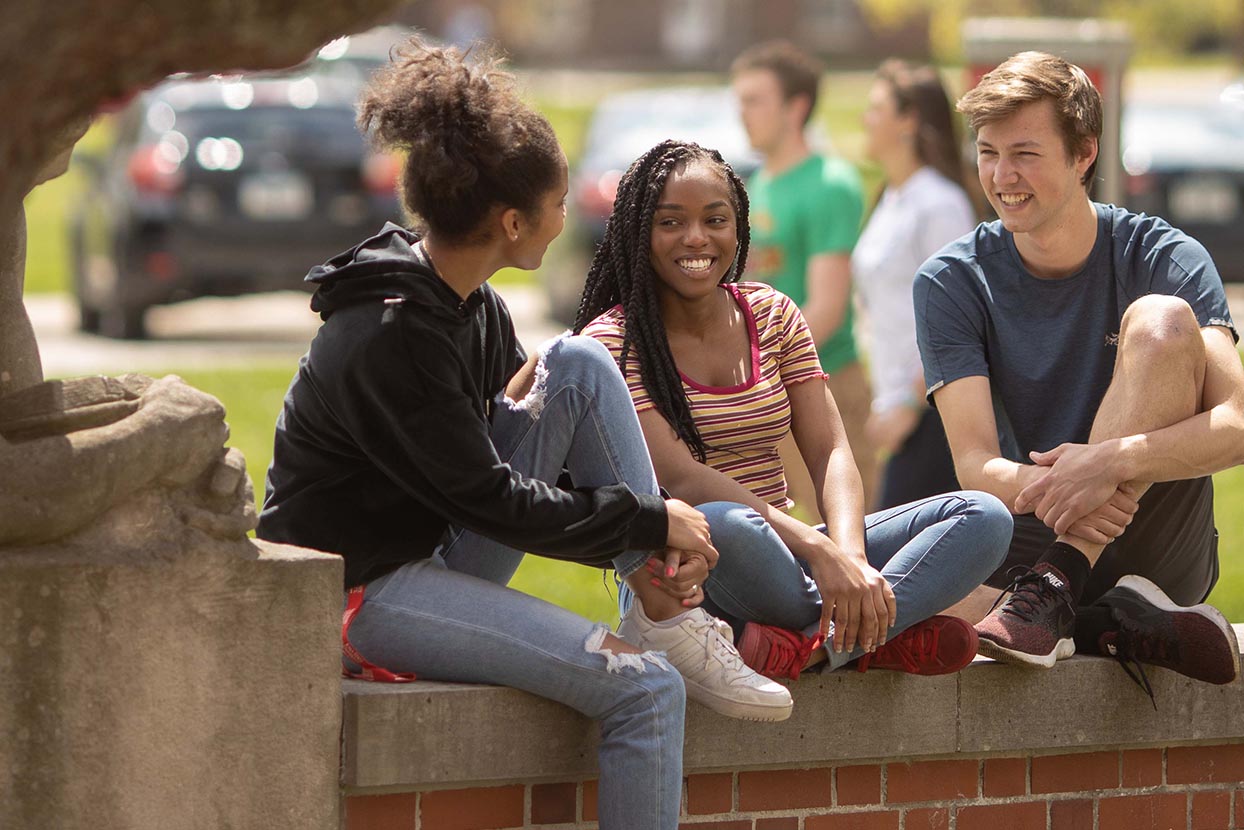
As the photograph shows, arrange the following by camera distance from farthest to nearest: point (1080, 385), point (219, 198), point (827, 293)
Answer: point (219, 198) → point (827, 293) → point (1080, 385)

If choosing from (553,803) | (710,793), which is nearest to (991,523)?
(710,793)

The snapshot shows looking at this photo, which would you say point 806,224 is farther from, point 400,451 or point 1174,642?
point 400,451

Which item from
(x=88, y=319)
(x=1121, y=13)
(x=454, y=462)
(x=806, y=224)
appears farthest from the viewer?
(x=1121, y=13)

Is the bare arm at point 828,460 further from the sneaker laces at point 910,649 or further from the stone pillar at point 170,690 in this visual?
the stone pillar at point 170,690

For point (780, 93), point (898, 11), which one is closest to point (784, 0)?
point (898, 11)

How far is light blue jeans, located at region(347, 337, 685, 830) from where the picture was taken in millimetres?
3535

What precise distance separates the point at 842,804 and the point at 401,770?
39.8 inches

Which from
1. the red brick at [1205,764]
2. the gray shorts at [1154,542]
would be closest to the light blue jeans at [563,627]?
the gray shorts at [1154,542]

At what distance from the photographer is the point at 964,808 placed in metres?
4.14

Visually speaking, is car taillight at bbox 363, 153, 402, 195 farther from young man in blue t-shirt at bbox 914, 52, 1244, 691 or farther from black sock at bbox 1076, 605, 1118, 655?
black sock at bbox 1076, 605, 1118, 655

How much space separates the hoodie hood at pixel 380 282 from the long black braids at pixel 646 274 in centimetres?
61

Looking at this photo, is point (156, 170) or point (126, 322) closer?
point (156, 170)

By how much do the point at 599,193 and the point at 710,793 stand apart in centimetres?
1102

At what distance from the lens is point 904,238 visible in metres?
6.73
